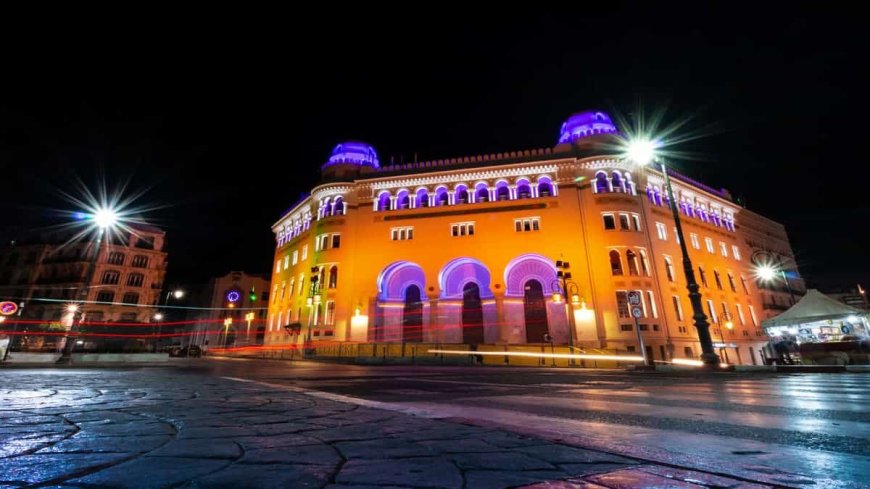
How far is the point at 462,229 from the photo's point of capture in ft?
112

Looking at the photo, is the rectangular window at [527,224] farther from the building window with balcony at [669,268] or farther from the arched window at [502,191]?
the building window with balcony at [669,268]

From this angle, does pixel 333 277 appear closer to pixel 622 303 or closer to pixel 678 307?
pixel 622 303

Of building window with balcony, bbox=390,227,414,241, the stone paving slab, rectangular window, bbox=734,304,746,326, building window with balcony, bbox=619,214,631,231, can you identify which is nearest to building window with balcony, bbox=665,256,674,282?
building window with balcony, bbox=619,214,631,231

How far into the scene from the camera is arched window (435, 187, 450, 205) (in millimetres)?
36006

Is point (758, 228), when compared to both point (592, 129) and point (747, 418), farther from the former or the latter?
point (747, 418)

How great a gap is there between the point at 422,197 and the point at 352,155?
9.74m

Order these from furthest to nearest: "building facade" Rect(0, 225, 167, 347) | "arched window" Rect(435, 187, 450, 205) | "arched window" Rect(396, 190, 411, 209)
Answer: "building facade" Rect(0, 225, 167, 347) < "arched window" Rect(396, 190, 411, 209) < "arched window" Rect(435, 187, 450, 205)

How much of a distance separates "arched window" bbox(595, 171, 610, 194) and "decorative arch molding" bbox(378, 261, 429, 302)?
16.9 meters

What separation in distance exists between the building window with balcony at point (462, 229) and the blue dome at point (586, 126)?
41.1 feet

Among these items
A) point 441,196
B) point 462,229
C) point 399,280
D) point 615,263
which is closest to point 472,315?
point 399,280

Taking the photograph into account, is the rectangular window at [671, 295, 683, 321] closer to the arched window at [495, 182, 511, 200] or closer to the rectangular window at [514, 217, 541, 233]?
the rectangular window at [514, 217, 541, 233]

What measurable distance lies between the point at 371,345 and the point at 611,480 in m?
30.2

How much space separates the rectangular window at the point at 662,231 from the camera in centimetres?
3366

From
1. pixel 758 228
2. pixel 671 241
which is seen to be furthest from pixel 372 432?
pixel 758 228
